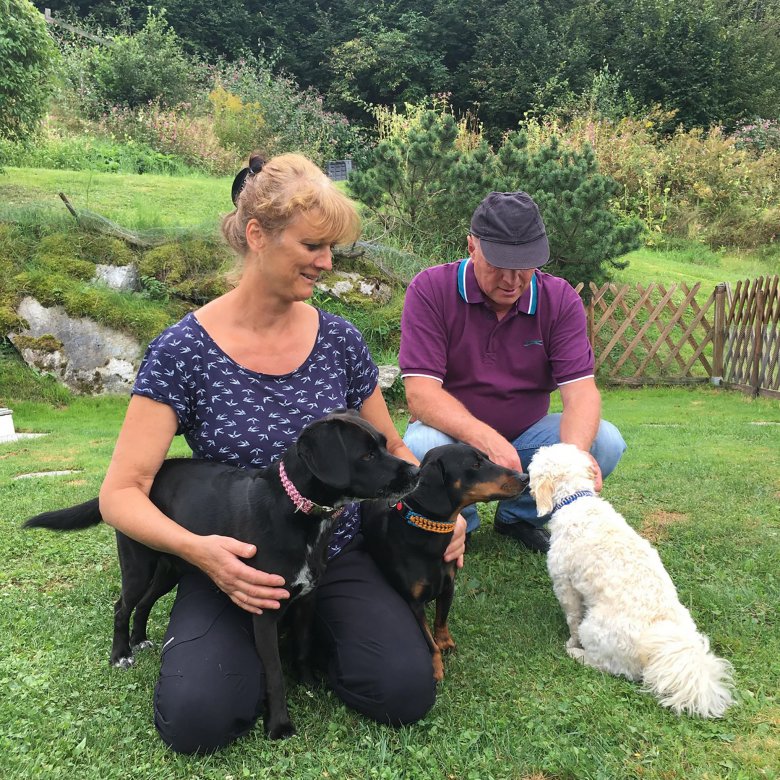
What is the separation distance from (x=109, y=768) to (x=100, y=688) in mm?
491

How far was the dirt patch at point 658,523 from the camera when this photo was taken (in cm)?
400

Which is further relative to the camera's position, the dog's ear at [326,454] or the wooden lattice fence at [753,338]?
the wooden lattice fence at [753,338]

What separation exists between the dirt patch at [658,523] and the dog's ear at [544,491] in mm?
1339

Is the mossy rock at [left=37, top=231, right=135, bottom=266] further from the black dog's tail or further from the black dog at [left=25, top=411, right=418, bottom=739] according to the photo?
the black dog at [left=25, top=411, right=418, bottom=739]

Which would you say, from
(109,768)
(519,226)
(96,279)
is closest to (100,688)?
(109,768)

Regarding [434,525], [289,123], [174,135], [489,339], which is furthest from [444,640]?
[289,123]

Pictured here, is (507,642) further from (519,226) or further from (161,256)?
(161,256)

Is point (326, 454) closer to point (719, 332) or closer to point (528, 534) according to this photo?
point (528, 534)

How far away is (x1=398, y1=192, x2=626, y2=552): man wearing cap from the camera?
11.0ft

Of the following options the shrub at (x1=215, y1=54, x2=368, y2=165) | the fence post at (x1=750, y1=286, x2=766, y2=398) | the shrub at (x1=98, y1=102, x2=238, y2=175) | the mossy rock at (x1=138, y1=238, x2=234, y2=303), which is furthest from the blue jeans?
the shrub at (x1=98, y1=102, x2=238, y2=175)

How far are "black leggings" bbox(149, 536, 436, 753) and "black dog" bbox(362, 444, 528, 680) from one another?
11cm

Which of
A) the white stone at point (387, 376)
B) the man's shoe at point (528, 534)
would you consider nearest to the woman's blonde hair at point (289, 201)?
the man's shoe at point (528, 534)

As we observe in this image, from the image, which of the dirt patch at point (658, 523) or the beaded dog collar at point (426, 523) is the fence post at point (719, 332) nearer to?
the dirt patch at point (658, 523)

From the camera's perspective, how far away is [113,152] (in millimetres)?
15445
